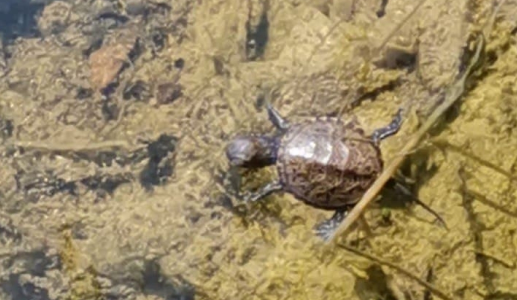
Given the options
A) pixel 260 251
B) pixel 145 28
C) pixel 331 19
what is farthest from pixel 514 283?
pixel 145 28

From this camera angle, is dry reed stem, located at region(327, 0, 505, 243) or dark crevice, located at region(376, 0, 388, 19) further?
dark crevice, located at region(376, 0, 388, 19)

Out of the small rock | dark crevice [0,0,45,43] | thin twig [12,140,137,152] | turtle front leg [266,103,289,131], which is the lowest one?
thin twig [12,140,137,152]

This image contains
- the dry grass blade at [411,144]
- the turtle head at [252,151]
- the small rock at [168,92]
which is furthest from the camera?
the small rock at [168,92]

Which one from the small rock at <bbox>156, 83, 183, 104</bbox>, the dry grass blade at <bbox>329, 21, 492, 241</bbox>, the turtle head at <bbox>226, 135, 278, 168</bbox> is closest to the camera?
the dry grass blade at <bbox>329, 21, 492, 241</bbox>

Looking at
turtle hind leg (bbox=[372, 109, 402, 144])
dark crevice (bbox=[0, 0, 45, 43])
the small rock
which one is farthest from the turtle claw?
dark crevice (bbox=[0, 0, 45, 43])

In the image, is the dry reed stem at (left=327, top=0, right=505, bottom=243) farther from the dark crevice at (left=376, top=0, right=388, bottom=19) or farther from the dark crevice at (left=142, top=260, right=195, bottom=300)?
the dark crevice at (left=142, top=260, right=195, bottom=300)

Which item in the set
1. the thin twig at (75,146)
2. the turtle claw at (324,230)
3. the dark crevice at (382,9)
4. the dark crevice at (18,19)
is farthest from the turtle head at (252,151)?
the dark crevice at (18,19)

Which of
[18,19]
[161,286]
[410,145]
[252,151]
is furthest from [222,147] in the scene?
[18,19]

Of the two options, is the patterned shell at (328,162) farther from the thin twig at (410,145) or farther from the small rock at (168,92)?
the small rock at (168,92)

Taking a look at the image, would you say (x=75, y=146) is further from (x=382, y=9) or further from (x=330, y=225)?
(x=382, y=9)
